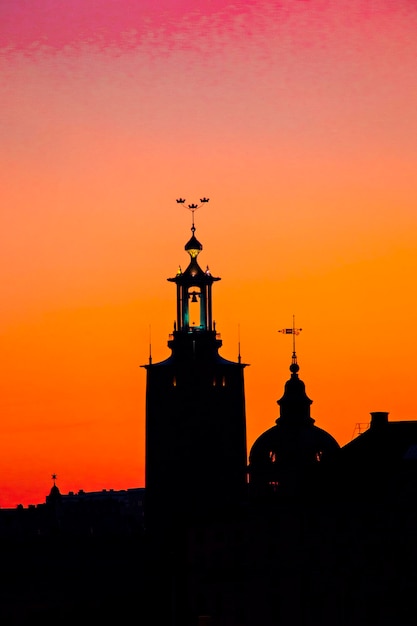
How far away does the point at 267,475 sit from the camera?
6747 inches

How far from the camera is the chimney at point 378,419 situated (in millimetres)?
148750

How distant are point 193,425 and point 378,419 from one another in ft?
102

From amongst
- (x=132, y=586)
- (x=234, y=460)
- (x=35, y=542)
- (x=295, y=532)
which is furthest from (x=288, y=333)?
(x=295, y=532)

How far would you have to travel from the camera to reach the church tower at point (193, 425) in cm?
17550

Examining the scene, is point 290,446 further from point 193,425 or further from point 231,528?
point 231,528

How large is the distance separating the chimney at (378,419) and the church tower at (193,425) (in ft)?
80.8

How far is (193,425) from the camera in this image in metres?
179

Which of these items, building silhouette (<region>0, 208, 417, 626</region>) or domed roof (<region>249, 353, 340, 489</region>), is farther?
domed roof (<region>249, 353, 340, 489</region>)

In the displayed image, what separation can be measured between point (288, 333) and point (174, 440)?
13.1 meters

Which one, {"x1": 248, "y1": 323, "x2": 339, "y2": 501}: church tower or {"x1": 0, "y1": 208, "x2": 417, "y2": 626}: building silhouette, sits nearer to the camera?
{"x1": 0, "y1": 208, "x2": 417, "y2": 626}: building silhouette

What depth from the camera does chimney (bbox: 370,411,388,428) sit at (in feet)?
488

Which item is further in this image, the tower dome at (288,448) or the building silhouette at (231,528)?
the tower dome at (288,448)

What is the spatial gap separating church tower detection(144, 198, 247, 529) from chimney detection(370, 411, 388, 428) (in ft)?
80.8

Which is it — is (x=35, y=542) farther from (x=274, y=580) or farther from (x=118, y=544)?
(x=274, y=580)
